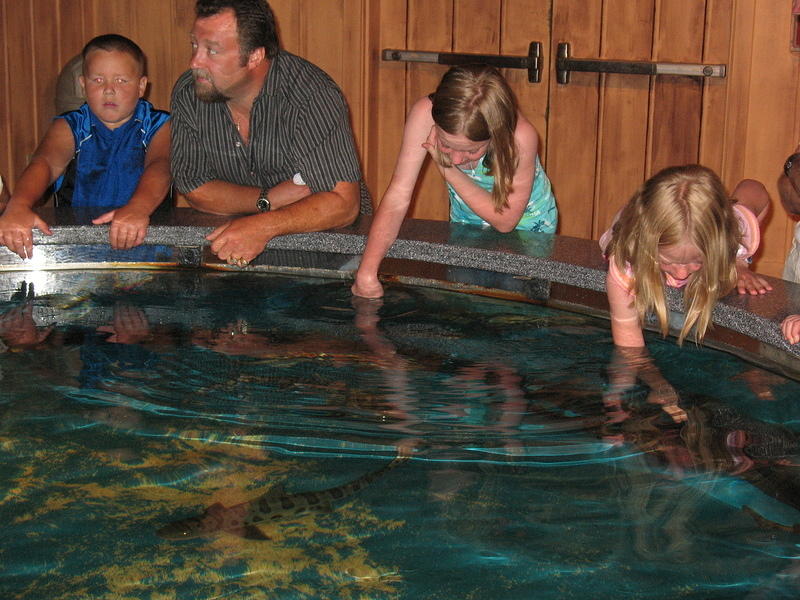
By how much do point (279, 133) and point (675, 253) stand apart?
1496 millimetres

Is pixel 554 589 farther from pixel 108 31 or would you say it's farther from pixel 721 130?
pixel 108 31

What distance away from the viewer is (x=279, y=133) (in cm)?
328

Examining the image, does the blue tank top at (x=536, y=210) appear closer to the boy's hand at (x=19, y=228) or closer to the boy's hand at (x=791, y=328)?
the boy's hand at (x=791, y=328)

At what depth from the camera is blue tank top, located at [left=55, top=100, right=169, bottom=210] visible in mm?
3461

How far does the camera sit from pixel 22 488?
5.54 ft

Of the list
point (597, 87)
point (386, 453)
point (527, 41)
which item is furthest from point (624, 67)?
point (386, 453)

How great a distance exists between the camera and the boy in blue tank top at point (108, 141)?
11.0 ft

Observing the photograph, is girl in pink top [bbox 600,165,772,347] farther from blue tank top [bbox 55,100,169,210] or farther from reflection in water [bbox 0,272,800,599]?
blue tank top [bbox 55,100,169,210]

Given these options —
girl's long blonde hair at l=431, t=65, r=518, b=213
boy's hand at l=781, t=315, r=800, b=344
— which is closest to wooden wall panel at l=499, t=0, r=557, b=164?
girl's long blonde hair at l=431, t=65, r=518, b=213

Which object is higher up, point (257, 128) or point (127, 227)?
point (257, 128)

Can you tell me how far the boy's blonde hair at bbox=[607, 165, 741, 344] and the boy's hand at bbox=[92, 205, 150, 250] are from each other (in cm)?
144

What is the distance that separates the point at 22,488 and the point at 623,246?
1.37 meters

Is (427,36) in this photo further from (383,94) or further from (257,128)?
(257,128)

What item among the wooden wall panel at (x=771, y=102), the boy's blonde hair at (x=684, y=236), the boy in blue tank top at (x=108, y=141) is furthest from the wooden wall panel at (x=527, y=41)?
the boy's blonde hair at (x=684, y=236)
